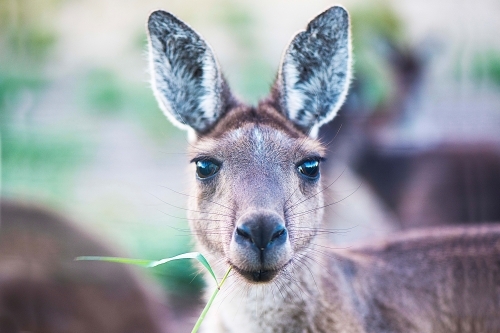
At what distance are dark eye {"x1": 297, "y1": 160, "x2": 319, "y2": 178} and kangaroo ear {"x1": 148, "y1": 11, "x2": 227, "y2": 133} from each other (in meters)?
0.53

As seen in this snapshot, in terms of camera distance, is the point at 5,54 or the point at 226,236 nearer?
the point at 226,236

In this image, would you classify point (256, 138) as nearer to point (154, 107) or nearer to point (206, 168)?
point (206, 168)

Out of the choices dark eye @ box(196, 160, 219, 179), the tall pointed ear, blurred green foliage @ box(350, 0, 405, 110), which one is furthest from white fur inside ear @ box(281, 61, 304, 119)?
blurred green foliage @ box(350, 0, 405, 110)

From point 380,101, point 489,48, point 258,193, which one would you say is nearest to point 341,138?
point 380,101

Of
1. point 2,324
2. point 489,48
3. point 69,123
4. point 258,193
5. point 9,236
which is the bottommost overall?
point 2,324

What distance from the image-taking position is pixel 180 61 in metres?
3.25

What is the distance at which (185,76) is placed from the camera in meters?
3.29

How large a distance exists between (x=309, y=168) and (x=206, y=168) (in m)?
0.49

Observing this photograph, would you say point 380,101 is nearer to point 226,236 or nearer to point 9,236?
point 9,236

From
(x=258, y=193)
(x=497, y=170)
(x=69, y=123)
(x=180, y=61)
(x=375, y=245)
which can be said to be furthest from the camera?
(x=497, y=170)

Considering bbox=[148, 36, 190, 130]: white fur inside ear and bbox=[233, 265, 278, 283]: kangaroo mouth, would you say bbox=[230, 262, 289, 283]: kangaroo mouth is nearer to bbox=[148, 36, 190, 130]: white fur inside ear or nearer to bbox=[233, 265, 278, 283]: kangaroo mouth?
bbox=[233, 265, 278, 283]: kangaroo mouth

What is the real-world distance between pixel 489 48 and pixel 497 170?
1.47 meters

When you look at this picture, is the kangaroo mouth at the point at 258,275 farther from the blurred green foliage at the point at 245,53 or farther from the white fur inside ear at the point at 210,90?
the blurred green foliage at the point at 245,53

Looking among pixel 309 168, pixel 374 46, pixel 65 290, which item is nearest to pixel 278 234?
pixel 309 168
